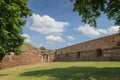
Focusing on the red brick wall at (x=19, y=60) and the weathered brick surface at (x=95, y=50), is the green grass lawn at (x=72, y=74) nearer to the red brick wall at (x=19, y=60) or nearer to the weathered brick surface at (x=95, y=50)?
the weathered brick surface at (x=95, y=50)

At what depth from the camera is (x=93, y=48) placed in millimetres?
36781

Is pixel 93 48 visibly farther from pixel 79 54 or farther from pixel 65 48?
pixel 65 48

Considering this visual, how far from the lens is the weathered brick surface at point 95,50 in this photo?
32031 mm

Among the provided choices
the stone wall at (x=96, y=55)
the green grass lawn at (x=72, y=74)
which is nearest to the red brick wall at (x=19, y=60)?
the stone wall at (x=96, y=55)

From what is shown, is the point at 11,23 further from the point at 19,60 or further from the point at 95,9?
the point at 19,60

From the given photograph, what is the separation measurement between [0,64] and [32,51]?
8.60 metres

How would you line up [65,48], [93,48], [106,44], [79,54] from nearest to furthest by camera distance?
[106,44] < [93,48] < [79,54] < [65,48]

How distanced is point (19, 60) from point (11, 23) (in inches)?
752

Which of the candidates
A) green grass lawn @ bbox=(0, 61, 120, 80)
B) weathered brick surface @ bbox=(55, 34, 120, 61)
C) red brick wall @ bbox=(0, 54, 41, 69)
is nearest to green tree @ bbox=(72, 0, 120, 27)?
green grass lawn @ bbox=(0, 61, 120, 80)

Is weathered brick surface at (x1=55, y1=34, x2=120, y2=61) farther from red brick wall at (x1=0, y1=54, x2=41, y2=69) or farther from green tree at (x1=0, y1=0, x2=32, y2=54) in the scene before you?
green tree at (x1=0, y1=0, x2=32, y2=54)

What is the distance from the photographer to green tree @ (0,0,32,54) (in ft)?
66.5

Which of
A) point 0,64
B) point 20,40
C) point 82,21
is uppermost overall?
point 82,21

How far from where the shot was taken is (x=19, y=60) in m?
39.2

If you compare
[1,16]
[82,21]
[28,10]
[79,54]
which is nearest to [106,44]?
[79,54]
